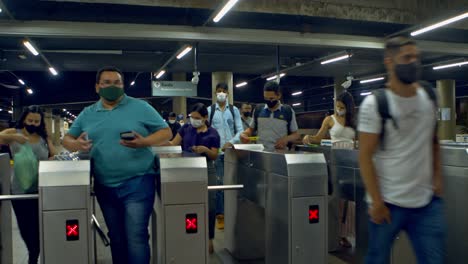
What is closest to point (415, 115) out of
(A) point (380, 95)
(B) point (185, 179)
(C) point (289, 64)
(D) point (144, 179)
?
(A) point (380, 95)

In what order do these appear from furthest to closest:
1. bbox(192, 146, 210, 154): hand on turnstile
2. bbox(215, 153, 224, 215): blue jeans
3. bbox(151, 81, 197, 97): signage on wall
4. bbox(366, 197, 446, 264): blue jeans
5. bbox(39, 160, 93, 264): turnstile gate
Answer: bbox(151, 81, 197, 97): signage on wall
bbox(215, 153, 224, 215): blue jeans
bbox(192, 146, 210, 154): hand on turnstile
bbox(39, 160, 93, 264): turnstile gate
bbox(366, 197, 446, 264): blue jeans

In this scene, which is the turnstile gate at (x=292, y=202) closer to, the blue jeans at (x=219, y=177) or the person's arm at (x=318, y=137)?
the person's arm at (x=318, y=137)

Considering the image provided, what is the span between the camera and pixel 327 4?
7805 mm

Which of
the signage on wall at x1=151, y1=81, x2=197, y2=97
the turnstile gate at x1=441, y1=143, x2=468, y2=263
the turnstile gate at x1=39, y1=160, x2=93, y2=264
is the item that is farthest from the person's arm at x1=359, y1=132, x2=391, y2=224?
the signage on wall at x1=151, y1=81, x2=197, y2=97

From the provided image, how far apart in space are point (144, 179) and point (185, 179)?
21 cm

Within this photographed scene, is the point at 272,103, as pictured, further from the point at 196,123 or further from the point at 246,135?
the point at 196,123

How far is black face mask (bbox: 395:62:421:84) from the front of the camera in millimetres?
1756

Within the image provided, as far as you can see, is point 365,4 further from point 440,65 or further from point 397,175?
point 397,175

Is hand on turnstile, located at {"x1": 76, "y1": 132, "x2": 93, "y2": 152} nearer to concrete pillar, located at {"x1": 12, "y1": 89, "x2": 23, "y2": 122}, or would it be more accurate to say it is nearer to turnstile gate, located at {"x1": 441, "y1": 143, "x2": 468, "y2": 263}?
turnstile gate, located at {"x1": 441, "y1": 143, "x2": 468, "y2": 263}

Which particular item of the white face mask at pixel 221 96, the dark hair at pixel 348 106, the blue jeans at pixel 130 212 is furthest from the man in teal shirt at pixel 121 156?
the white face mask at pixel 221 96

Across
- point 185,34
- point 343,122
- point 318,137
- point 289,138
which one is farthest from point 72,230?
point 185,34

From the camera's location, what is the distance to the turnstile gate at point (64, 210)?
2.09m

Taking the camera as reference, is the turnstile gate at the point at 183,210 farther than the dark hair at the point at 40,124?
No

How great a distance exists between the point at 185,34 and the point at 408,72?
6.68 metres
